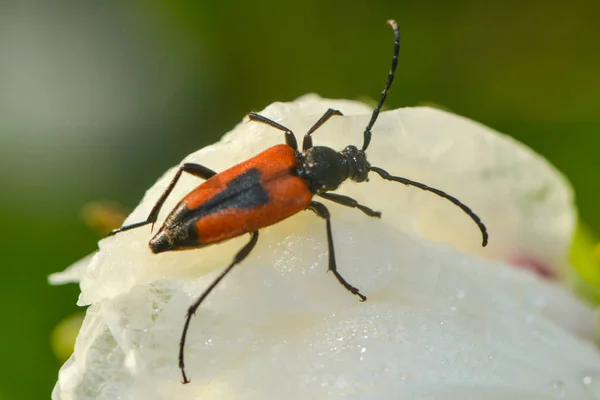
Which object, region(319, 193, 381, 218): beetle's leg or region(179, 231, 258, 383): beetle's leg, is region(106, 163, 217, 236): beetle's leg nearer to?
region(179, 231, 258, 383): beetle's leg

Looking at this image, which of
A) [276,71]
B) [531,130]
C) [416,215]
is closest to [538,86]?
[531,130]

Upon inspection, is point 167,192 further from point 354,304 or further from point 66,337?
point 66,337

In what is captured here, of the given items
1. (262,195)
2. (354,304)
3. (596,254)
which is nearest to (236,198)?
(262,195)

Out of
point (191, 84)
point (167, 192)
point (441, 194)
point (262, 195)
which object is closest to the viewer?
point (167, 192)

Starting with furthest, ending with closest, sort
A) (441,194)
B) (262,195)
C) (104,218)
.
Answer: (104,218), (441,194), (262,195)

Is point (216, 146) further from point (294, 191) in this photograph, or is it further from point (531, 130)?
point (531, 130)

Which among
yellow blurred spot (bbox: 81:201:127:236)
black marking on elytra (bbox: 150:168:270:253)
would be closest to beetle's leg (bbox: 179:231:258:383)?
black marking on elytra (bbox: 150:168:270:253)
